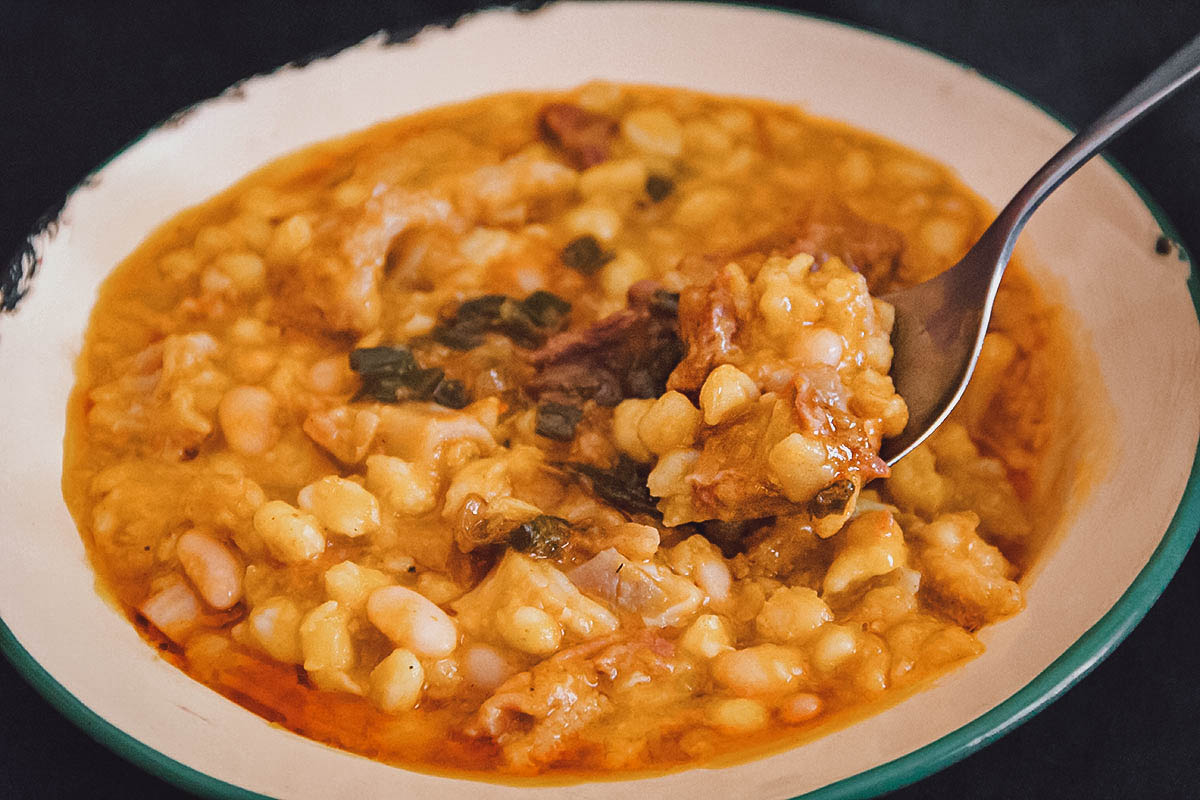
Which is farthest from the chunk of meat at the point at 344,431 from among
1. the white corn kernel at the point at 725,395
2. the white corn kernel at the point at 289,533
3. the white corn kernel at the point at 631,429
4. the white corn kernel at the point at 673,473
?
the white corn kernel at the point at 725,395

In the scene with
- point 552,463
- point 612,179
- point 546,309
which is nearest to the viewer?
point 552,463

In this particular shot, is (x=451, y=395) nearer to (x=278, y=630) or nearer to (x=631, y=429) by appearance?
(x=631, y=429)

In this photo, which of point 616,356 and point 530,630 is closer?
point 530,630

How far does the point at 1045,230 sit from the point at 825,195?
68 centimetres

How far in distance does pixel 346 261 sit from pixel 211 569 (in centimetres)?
101

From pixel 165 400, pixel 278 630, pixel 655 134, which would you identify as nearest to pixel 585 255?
pixel 655 134

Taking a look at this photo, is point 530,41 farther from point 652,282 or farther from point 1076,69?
point 1076,69

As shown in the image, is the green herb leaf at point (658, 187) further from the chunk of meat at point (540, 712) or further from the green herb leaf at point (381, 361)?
the chunk of meat at point (540, 712)

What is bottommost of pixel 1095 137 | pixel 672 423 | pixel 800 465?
pixel 672 423

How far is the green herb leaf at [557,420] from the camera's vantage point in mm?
2871

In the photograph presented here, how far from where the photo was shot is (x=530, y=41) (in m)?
3.97

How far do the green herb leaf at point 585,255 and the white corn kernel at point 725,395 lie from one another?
0.91m

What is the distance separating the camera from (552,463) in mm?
2826

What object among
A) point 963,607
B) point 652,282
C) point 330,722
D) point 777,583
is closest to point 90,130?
point 652,282
